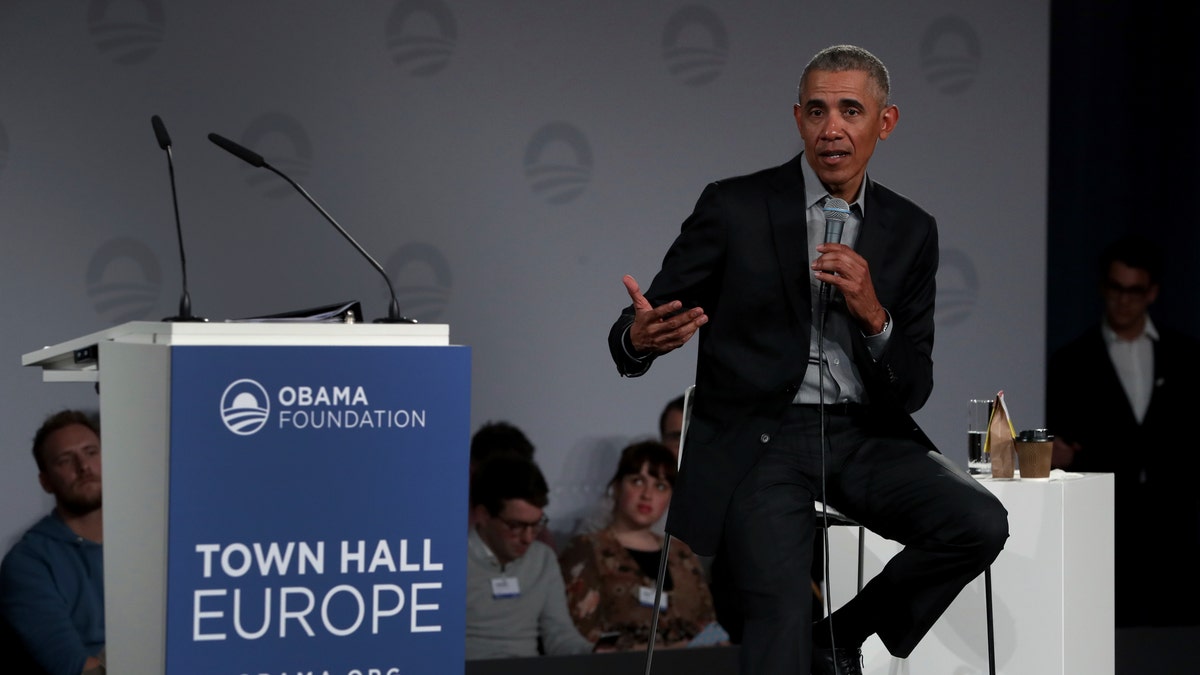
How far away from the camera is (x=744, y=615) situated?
2.54 meters

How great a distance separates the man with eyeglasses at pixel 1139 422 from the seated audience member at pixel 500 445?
7.20ft

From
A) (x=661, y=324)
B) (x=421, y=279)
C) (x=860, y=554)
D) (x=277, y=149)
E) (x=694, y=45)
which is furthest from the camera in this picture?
(x=694, y=45)

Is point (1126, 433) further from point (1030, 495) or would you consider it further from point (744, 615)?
point (744, 615)

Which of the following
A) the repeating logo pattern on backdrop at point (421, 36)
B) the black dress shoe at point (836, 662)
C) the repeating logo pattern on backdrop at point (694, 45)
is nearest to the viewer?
the black dress shoe at point (836, 662)

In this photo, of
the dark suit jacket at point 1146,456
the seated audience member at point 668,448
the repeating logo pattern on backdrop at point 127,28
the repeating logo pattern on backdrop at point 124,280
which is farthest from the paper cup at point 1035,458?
the repeating logo pattern on backdrop at point 127,28

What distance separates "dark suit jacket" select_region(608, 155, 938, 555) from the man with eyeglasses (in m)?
2.83

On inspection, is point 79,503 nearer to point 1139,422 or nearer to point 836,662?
point 836,662

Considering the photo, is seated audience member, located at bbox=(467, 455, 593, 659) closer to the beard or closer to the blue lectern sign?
the beard

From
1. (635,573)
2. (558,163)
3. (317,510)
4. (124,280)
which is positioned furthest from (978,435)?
(124,280)

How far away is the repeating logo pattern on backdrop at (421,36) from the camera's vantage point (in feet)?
14.3

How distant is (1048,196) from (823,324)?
11.1ft

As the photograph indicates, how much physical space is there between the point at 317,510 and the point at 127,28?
2.54 m

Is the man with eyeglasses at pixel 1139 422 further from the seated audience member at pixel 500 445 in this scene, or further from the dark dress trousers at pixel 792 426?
the dark dress trousers at pixel 792 426

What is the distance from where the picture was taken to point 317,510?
6.77 feet
